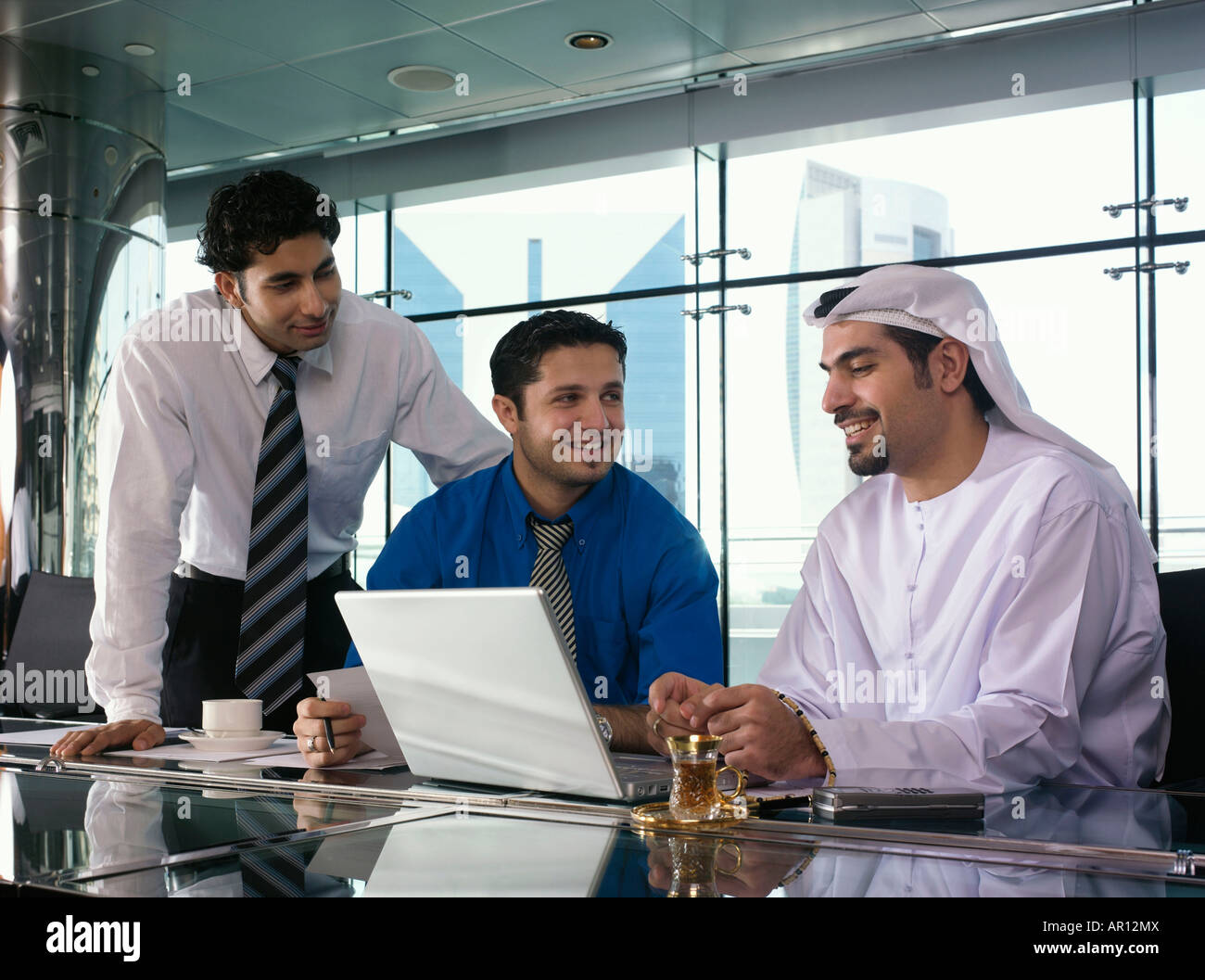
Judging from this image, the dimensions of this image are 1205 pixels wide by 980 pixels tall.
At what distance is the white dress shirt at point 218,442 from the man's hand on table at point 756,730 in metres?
1.28

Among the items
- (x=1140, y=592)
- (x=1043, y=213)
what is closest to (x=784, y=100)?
(x=1043, y=213)

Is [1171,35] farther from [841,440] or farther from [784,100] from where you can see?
[841,440]

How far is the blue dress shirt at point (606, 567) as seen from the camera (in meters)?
2.20

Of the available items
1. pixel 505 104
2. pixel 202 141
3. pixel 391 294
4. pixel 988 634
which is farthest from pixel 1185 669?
pixel 202 141

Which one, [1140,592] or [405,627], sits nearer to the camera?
[405,627]

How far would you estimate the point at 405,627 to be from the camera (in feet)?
4.49

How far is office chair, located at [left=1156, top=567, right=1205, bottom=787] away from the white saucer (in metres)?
1.45

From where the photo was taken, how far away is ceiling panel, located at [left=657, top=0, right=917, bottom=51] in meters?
5.33

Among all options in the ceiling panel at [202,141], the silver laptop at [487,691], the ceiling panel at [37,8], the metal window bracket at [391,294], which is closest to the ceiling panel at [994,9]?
the metal window bracket at [391,294]

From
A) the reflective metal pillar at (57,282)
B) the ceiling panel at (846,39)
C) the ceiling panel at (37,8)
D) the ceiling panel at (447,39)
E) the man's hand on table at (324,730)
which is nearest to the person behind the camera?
the man's hand on table at (324,730)

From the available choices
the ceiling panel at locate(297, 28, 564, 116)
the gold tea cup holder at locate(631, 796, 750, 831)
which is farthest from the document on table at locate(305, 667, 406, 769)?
the ceiling panel at locate(297, 28, 564, 116)

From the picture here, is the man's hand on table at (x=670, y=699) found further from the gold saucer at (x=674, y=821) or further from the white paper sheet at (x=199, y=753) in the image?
the white paper sheet at (x=199, y=753)

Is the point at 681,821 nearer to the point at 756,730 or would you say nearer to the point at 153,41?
Answer: the point at 756,730
